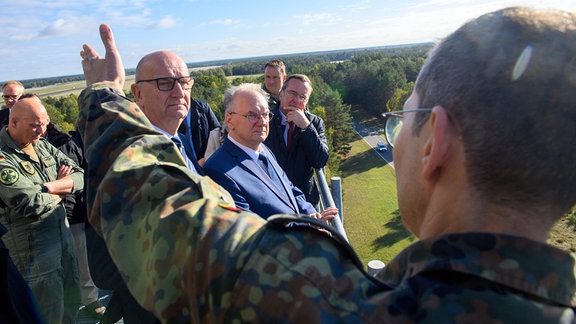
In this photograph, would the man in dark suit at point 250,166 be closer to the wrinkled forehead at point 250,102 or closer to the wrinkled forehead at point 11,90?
the wrinkled forehead at point 250,102

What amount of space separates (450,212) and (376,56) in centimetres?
10978

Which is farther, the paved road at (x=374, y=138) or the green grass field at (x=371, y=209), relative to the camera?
the paved road at (x=374, y=138)

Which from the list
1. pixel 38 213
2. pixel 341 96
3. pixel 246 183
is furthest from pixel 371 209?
pixel 341 96

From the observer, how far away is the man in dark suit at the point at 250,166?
3.25 meters

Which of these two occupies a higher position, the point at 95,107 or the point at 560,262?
the point at 95,107

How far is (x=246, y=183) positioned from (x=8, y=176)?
2.86 m

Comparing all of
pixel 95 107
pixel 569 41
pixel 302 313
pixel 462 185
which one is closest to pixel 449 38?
pixel 569 41

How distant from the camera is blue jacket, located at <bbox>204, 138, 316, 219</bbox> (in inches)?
127

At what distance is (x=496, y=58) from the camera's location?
1.11m

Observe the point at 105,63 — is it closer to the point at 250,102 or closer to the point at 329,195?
the point at 250,102

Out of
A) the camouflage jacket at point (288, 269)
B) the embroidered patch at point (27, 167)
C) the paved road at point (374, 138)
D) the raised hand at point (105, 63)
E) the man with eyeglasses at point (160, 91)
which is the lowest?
the paved road at point (374, 138)

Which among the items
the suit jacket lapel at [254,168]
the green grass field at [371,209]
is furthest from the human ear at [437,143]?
the green grass field at [371,209]

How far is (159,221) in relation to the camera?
1.22 metres

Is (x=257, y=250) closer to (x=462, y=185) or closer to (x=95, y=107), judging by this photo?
(x=462, y=185)
